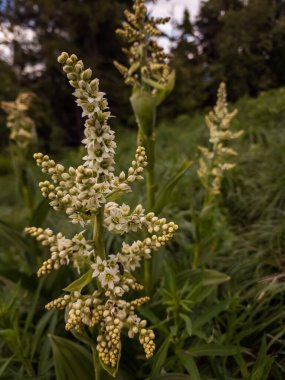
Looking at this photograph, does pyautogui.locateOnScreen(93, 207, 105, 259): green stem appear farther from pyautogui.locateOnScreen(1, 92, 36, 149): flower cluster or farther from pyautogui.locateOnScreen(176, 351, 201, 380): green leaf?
pyautogui.locateOnScreen(1, 92, 36, 149): flower cluster

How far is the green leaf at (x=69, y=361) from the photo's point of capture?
1664 mm

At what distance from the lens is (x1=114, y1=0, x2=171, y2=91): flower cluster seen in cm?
208

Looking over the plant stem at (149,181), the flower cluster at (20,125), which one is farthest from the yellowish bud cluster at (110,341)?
the flower cluster at (20,125)

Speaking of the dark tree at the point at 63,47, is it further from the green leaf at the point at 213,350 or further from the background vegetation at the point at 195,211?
the green leaf at the point at 213,350

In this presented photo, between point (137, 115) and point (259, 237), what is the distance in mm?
1468

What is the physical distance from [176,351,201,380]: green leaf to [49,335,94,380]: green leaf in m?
0.41

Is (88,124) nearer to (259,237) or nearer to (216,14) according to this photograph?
(259,237)

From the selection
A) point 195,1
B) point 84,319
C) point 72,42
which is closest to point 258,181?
point 195,1

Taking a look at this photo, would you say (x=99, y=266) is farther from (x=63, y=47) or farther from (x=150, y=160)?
(x=63, y=47)

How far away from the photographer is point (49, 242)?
1.31 m

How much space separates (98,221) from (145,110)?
90cm

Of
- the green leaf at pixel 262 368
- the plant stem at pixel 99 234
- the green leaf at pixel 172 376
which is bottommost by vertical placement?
the green leaf at pixel 172 376

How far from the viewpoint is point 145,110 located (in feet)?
6.90

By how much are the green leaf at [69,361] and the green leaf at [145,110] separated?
3.62 ft
